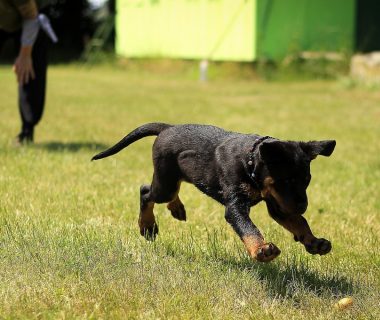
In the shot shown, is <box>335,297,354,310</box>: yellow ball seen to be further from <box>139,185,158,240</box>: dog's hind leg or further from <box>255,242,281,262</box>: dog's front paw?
<box>139,185,158,240</box>: dog's hind leg

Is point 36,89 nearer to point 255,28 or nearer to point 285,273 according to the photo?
point 285,273

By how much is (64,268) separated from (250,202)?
106 centimetres

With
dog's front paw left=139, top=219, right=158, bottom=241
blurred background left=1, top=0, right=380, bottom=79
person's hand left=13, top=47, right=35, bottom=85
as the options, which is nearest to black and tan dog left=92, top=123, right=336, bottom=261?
dog's front paw left=139, top=219, right=158, bottom=241

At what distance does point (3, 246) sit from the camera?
4691mm

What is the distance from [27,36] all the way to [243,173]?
5005 millimetres

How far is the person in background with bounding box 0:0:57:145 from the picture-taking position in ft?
28.2

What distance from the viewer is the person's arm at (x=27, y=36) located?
28.0 ft

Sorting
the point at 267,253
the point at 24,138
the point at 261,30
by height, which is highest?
the point at 267,253

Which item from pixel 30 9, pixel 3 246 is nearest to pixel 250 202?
pixel 3 246

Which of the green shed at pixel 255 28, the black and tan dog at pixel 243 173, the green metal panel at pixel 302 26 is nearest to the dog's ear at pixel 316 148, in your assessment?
the black and tan dog at pixel 243 173

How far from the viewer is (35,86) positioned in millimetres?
9266

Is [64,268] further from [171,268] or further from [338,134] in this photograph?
[338,134]

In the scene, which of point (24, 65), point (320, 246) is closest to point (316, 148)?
point (320, 246)

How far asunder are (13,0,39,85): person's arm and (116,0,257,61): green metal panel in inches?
519
